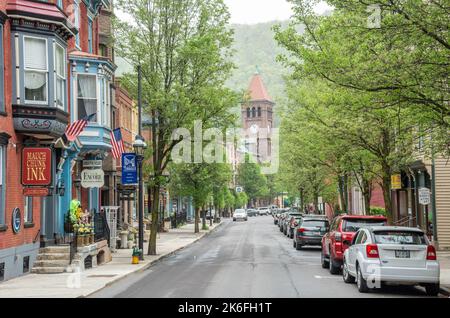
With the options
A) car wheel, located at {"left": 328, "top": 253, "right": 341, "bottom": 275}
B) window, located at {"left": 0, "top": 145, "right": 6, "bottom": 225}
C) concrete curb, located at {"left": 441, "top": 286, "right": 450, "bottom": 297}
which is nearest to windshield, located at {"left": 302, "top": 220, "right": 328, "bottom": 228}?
car wheel, located at {"left": 328, "top": 253, "right": 341, "bottom": 275}

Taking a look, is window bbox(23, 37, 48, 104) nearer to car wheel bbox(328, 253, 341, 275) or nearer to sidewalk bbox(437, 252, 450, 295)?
car wheel bbox(328, 253, 341, 275)

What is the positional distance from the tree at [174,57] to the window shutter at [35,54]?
7.21 meters

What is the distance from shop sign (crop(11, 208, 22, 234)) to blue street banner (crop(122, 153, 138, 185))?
22.2 ft

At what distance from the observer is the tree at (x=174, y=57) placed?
2827cm

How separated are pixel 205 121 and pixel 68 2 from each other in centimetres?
755

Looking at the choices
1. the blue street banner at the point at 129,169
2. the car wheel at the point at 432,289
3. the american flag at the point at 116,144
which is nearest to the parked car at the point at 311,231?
the american flag at the point at 116,144

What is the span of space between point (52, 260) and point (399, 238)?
11.7 metres

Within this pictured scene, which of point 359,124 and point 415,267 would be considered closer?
point 415,267

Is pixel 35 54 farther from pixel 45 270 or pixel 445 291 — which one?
pixel 445 291

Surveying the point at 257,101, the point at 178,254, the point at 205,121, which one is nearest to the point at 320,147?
the point at 205,121

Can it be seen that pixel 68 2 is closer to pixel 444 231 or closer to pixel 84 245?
pixel 84 245

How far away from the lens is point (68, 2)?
86.7ft

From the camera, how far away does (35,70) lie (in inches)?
827

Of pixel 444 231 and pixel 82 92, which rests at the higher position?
pixel 82 92
